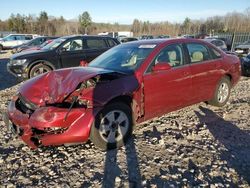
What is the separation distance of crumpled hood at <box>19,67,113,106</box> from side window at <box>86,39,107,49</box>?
5.98 m

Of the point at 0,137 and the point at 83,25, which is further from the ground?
the point at 83,25

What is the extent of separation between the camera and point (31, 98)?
165 inches

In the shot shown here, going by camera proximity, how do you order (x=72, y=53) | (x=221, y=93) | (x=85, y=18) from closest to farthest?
(x=221, y=93)
(x=72, y=53)
(x=85, y=18)

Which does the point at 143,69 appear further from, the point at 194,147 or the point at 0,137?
the point at 0,137

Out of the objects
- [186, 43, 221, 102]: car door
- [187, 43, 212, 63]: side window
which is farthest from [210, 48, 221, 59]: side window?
[187, 43, 212, 63]: side window

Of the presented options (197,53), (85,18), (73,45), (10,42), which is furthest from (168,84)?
(85,18)

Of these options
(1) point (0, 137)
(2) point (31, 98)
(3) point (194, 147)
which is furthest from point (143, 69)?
(1) point (0, 137)

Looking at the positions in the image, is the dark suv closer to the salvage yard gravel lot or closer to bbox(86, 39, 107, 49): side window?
bbox(86, 39, 107, 49): side window

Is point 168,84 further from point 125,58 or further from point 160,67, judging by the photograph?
point 125,58

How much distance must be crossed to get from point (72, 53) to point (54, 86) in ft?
19.9

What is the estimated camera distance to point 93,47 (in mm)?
10562

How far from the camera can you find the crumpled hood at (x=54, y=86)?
13.3ft

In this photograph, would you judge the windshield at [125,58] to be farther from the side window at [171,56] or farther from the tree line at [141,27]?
the tree line at [141,27]

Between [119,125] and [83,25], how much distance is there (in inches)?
3067
